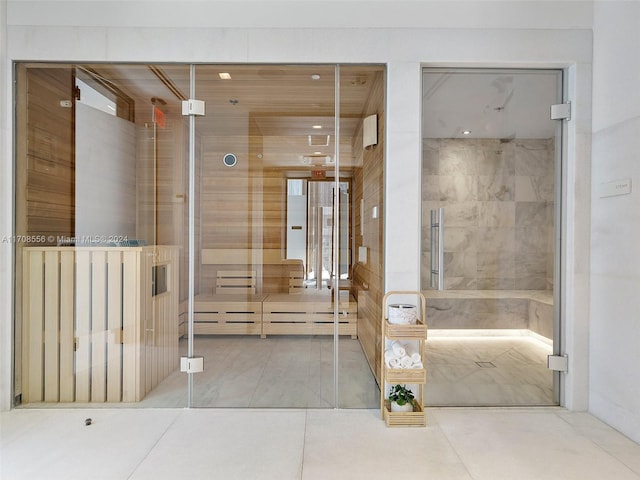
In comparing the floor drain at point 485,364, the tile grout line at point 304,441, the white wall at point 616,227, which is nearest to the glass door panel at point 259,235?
the tile grout line at point 304,441

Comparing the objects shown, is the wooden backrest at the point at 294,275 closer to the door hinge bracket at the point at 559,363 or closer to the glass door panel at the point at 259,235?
the glass door panel at the point at 259,235

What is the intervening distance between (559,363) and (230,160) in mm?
2561

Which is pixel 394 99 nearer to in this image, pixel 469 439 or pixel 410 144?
pixel 410 144

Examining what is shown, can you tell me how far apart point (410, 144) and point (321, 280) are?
1064mm

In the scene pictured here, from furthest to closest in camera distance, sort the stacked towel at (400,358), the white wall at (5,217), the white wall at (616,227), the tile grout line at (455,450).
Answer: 1. the white wall at (5,217)
2. the stacked towel at (400,358)
3. the white wall at (616,227)
4. the tile grout line at (455,450)

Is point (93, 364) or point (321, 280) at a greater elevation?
point (321, 280)

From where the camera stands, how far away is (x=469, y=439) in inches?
87.4

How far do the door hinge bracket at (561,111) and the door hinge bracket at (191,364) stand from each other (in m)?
2.86

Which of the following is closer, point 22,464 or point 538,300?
point 22,464

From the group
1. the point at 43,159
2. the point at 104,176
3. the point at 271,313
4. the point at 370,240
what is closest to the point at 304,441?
the point at 271,313

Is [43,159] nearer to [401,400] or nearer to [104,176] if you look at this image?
[104,176]

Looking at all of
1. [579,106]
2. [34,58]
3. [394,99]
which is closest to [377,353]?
[394,99]

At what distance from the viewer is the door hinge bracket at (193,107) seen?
264cm

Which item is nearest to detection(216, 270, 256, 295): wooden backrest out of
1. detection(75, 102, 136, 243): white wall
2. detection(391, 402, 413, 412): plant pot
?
detection(75, 102, 136, 243): white wall
